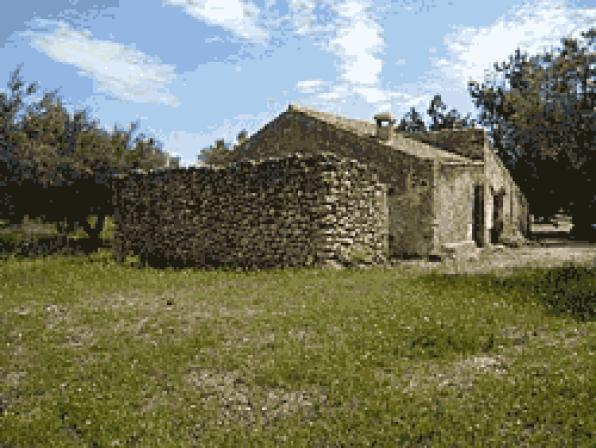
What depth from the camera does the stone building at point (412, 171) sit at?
65.9 ft

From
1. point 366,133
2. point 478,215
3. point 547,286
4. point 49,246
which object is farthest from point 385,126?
point 49,246

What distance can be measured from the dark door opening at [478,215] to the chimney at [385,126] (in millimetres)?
4948

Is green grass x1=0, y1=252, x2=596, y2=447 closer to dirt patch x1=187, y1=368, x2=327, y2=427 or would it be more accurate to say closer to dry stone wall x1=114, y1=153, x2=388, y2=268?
dirt patch x1=187, y1=368, x2=327, y2=427

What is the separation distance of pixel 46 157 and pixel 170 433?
21078 mm

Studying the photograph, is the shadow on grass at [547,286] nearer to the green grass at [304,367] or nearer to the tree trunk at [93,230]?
the green grass at [304,367]

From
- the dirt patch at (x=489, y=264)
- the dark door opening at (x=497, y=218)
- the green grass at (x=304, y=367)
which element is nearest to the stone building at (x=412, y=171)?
the dark door opening at (x=497, y=218)

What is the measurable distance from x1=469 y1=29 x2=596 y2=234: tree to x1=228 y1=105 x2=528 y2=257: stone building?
8.42 metres

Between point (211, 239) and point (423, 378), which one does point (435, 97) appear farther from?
point (423, 378)

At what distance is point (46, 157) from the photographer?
23.7 meters

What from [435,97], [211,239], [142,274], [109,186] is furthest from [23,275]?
[435,97]

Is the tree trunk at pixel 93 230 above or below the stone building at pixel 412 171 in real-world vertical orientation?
below

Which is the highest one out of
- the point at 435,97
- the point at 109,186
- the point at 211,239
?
the point at 435,97

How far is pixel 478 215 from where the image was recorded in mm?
24406

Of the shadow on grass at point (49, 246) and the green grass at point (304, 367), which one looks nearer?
the green grass at point (304, 367)
